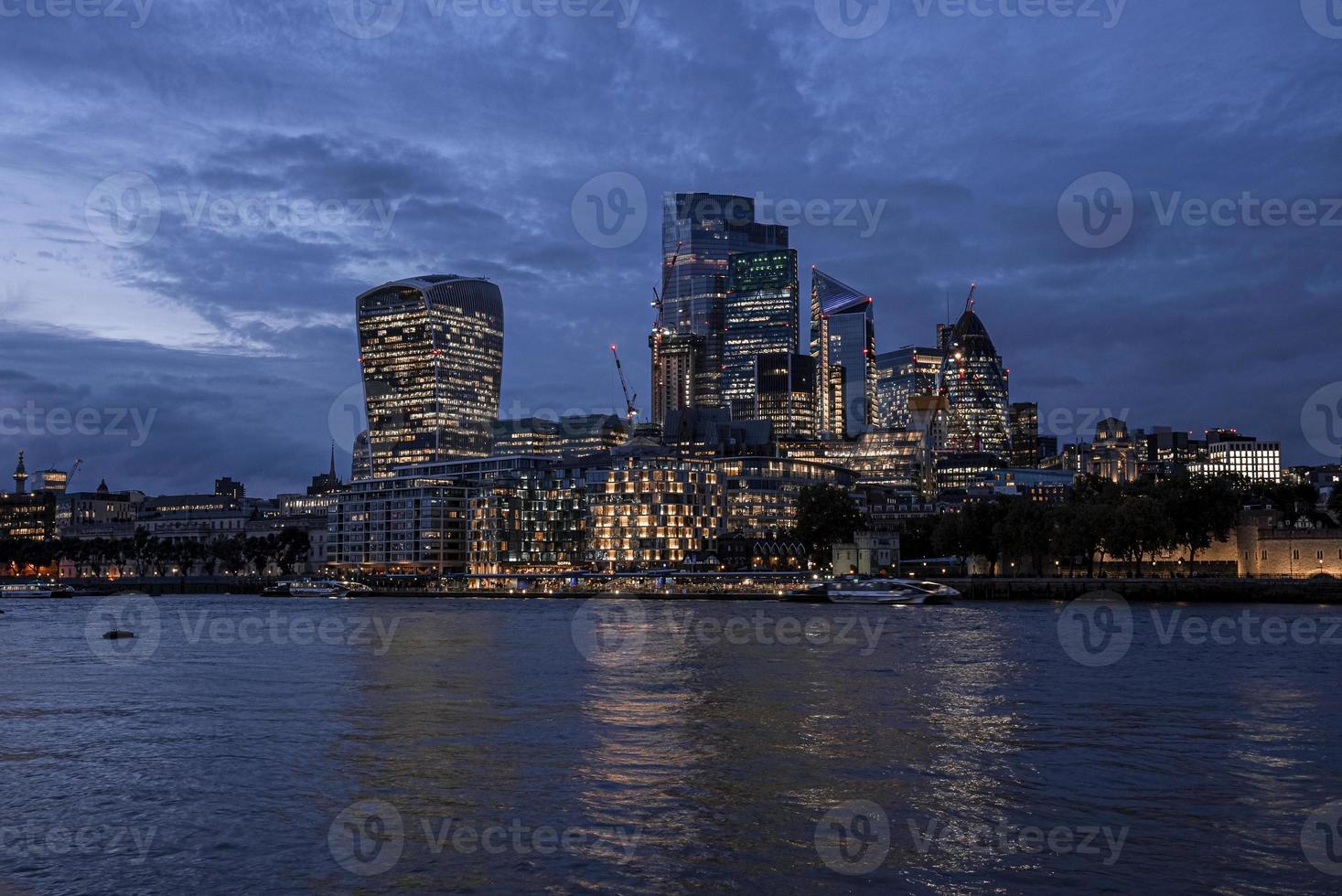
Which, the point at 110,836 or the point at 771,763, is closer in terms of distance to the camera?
the point at 110,836

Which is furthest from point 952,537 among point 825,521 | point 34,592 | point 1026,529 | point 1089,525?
point 34,592

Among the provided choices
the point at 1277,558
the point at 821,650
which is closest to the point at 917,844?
the point at 821,650

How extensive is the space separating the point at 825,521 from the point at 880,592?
46.7 m

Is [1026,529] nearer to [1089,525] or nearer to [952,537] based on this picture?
[1089,525]

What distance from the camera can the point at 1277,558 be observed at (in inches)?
5679

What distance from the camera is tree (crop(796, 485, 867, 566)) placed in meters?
186

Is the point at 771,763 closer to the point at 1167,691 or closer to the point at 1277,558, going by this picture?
the point at 1167,691

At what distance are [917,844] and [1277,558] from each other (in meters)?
138

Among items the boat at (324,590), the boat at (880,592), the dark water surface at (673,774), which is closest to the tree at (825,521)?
the boat at (880,592)

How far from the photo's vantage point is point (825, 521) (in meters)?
186

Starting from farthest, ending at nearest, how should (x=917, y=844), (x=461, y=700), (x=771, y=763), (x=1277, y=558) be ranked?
Answer: (x=1277, y=558) → (x=461, y=700) → (x=771, y=763) → (x=917, y=844)

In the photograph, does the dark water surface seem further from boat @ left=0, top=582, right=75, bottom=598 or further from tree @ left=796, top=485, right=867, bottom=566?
boat @ left=0, top=582, right=75, bottom=598

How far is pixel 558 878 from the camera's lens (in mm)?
22047

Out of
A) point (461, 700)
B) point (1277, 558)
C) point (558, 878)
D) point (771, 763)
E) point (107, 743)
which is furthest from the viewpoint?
point (1277, 558)
